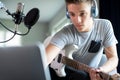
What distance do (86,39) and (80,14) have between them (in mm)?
192

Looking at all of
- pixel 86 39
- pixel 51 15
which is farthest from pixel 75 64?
pixel 51 15

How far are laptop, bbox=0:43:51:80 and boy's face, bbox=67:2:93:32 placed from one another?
721 mm

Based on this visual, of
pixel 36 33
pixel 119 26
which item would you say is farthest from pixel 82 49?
pixel 36 33

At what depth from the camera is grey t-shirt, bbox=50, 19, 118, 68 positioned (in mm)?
1183

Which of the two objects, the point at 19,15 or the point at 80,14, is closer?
the point at 19,15

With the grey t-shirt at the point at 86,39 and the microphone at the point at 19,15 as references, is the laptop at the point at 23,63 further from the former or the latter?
the grey t-shirt at the point at 86,39

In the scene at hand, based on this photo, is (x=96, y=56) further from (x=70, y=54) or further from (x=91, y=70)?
(x=91, y=70)

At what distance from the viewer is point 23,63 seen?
0.39 m

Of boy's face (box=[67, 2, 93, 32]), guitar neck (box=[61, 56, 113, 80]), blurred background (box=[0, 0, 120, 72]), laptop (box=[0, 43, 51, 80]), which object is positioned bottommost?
blurred background (box=[0, 0, 120, 72])

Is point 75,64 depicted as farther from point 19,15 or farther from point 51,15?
point 51,15

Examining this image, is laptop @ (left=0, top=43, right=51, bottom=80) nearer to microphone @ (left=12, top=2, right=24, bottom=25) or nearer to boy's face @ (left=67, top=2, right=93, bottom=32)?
microphone @ (left=12, top=2, right=24, bottom=25)

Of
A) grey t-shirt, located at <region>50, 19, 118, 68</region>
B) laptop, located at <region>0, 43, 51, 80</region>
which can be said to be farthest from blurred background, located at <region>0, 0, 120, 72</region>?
laptop, located at <region>0, 43, 51, 80</region>

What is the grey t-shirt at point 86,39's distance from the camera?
118 cm

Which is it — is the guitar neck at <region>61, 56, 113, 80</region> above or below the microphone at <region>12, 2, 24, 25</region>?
below
